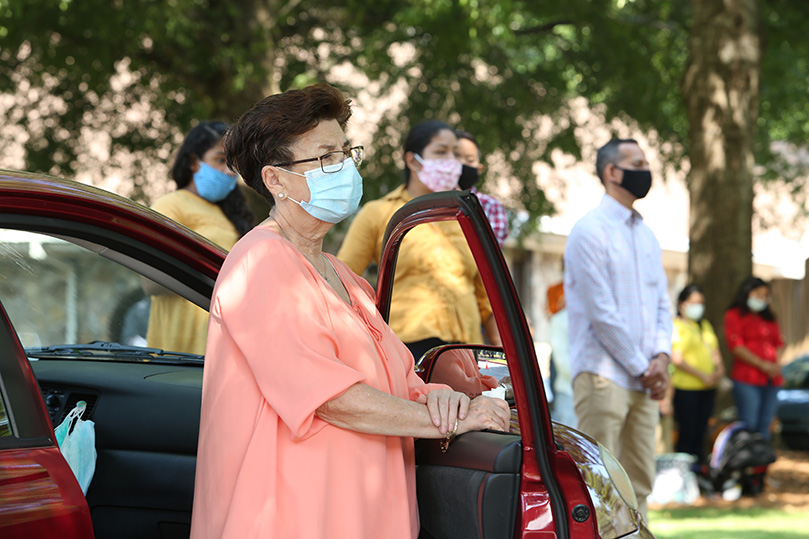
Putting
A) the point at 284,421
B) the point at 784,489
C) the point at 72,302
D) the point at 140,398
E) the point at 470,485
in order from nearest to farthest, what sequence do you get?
1. the point at 284,421
2. the point at 470,485
3. the point at 140,398
4. the point at 72,302
5. the point at 784,489

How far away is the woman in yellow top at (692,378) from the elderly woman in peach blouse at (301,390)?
761 cm

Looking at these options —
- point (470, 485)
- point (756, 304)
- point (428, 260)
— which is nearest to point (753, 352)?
point (756, 304)

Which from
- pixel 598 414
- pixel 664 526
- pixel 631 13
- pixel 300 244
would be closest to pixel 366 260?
pixel 598 414

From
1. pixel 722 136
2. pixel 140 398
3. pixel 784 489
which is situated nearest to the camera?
pixel 140 398

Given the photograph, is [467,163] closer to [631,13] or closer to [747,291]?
[747,291]

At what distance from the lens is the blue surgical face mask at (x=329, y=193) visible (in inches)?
100

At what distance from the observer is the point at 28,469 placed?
204cm

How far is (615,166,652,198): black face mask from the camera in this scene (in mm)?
5320

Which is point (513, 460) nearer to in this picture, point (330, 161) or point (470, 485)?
point (470, 485)

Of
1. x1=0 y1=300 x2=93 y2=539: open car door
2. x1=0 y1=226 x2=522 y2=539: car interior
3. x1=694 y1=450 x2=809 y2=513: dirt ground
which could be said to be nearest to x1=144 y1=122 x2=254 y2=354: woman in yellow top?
x1=0 y1=226 x2=522 y2=539: car interior

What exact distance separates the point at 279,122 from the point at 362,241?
2.49 meters

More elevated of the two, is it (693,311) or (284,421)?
(693,311)

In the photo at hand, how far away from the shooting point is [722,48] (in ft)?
34.8

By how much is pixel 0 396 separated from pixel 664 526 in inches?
258
